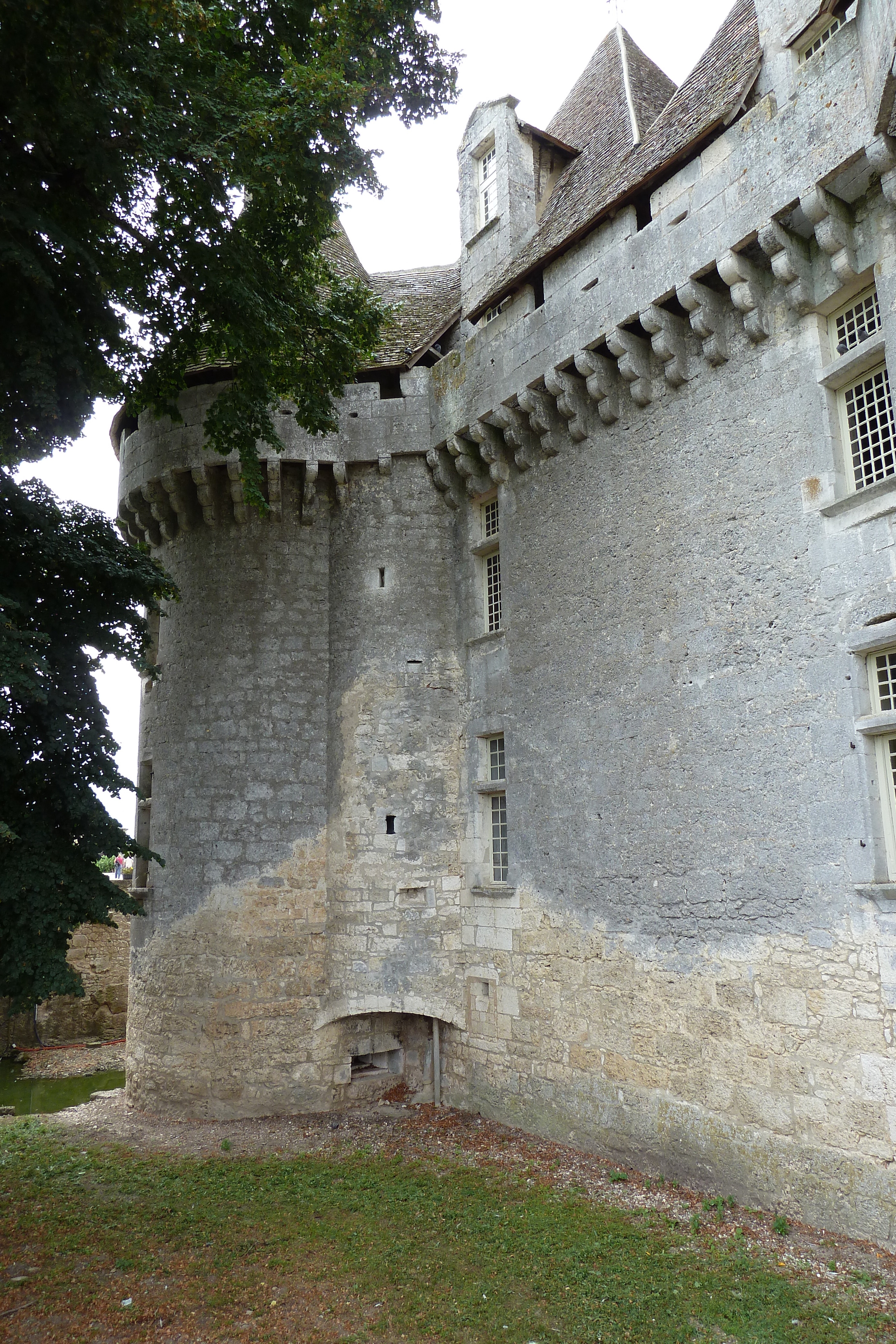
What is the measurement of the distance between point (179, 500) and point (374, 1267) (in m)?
9.17

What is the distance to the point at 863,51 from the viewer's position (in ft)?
22.0

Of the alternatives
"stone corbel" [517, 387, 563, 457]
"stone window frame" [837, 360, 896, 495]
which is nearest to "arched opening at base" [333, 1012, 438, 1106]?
"stone corbel" [517, 387, 563, 457]

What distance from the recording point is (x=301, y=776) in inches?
443

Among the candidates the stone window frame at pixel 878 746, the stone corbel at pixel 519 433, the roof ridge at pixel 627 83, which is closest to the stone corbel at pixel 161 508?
the stone corbel at pixel 519 433

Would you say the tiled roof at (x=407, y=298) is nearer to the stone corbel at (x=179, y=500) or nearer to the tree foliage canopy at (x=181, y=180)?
the tree foliage canopy at (x=181, y=180)

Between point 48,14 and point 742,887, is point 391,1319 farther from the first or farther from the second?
point 48,14

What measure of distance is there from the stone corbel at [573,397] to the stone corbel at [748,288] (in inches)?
83.6

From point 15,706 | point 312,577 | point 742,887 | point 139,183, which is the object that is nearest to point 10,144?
point 139,183

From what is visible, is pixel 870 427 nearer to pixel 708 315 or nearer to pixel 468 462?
pixel 708 315

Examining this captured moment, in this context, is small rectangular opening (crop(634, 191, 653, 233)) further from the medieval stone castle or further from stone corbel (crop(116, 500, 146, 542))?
stone corbel (crop(116, 500, 146, 542))

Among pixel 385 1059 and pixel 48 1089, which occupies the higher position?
pixel 385 1059

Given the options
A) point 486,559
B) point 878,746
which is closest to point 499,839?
point 486,559

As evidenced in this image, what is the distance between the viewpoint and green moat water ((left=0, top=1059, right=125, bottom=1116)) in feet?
44.0

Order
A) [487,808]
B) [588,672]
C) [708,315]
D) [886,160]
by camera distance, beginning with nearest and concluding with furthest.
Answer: [886,160] < [708,315] < [588,672] < [487,808]
